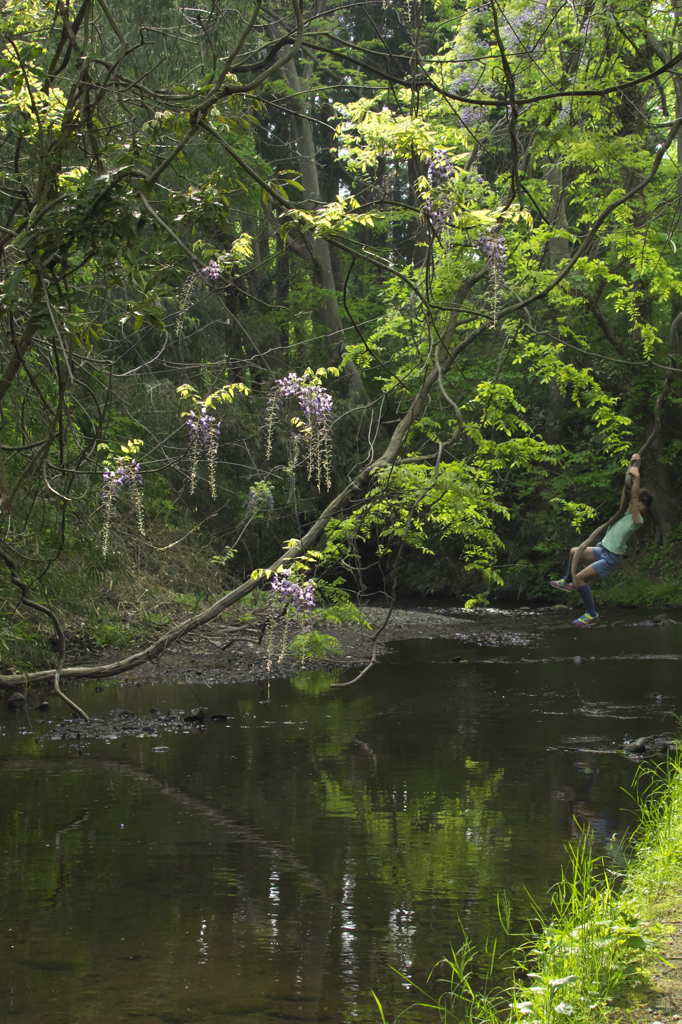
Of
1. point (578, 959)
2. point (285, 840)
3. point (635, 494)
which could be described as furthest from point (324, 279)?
point (578, 959)

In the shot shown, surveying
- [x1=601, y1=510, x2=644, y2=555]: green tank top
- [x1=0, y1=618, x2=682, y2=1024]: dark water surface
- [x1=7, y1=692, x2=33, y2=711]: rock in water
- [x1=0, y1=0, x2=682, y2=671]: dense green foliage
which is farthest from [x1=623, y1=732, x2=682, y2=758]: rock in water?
[x1=7, y1=692, x2=33, y2=711]: rock in water

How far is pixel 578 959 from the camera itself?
3.67m

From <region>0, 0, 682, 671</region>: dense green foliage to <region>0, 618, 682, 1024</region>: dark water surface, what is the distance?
1.47m

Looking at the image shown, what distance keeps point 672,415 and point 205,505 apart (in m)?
10.4

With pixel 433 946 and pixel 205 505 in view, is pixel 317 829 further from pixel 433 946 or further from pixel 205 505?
pixel 205 505

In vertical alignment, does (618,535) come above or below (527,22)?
Answer: below

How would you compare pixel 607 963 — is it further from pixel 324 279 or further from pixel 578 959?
pixel 324 279

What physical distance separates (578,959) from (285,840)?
2562 mm

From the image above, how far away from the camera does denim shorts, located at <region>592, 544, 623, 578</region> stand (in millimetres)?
7855

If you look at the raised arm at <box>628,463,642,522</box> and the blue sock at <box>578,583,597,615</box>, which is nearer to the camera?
the raised arm at <box>628,463,642,522</box>

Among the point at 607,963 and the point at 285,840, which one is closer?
the point at 607,963

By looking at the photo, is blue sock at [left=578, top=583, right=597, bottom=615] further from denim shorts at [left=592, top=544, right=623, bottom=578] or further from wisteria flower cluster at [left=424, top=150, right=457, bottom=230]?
wisteria flower cluster at [left=424, top=150, right=457, bottom=230]

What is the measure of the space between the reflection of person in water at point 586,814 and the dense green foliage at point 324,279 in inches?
80.2

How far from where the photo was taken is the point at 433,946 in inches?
172
